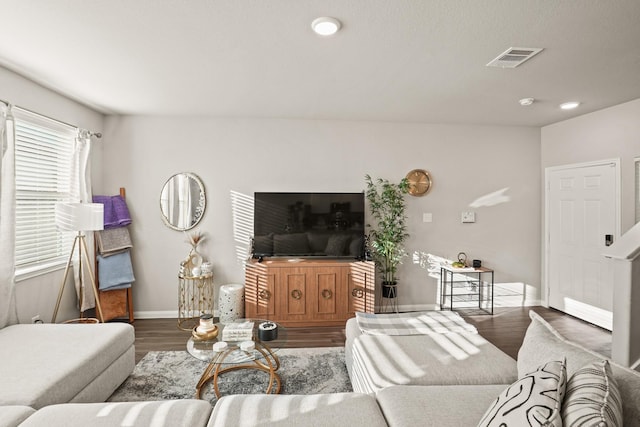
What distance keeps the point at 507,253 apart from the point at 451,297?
3.50 ft

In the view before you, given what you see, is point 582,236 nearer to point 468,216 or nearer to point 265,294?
point 468,216

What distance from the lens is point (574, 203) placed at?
4.22 m

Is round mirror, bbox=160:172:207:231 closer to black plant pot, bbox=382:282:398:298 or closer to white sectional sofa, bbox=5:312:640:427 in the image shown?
white sectional sofa, bbox=5:312:640:427

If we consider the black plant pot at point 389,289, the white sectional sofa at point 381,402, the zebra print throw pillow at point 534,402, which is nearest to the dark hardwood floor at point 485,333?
the black plant pot at point 389,289

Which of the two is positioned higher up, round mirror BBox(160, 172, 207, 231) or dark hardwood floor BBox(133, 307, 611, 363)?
round mirror BBox(160, 172, 207, 231)

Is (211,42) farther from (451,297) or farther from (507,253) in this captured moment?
(507,253)

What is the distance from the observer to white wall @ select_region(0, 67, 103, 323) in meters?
2.84

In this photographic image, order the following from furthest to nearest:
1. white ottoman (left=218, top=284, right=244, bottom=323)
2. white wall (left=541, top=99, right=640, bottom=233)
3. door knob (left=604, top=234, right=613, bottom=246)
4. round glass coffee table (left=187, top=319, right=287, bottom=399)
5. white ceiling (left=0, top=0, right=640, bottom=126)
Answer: white ottoman (left=218, top=284, right=244, bottom=323)
door knob (left=604, top=234, right=613, bottom=246)
white wall (left=541, top=99, right=640, bottom=233)
round glass coffee table (left=187, top=319, right=287, bottom=399)
white ceiling (left=0, top=0, right=640, bottom=126)

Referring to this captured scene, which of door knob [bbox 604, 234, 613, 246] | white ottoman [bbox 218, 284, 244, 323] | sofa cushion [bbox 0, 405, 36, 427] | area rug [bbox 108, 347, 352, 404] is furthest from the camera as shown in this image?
white ottoman [bbox 218, 284, 244, 323]

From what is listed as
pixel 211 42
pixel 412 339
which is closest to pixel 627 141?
pixel 412 339

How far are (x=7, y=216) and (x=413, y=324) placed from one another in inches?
130

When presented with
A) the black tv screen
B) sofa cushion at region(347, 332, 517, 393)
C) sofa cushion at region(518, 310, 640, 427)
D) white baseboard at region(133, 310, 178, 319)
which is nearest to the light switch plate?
A: the black tv screen

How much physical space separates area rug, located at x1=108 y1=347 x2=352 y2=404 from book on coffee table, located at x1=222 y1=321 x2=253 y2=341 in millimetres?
376

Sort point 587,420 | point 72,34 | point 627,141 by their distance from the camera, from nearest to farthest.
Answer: point 587,420, point 72,34, point 627,141
